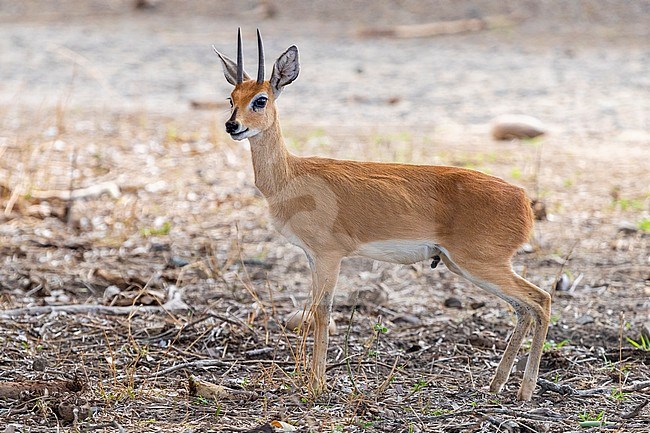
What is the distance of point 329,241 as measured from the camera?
4.25 m

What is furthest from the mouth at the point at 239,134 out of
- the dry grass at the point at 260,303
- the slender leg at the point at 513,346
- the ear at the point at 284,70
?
the slender leg at the point at 513,346

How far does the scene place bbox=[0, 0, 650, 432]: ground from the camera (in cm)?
429

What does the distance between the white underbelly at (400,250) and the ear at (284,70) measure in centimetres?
77

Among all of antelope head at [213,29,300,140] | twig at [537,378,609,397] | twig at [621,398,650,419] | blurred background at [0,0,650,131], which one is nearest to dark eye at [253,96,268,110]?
antelope head at [213,29,300,140]

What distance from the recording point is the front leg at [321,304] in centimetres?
425

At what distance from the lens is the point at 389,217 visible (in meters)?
4.28

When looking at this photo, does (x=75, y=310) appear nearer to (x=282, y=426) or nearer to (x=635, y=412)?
(x=282, y=426)

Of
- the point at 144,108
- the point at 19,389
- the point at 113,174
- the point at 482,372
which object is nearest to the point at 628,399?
the point at 482,372

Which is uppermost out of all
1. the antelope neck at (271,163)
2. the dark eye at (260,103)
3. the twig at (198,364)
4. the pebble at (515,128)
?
the dark eye at (260,103)

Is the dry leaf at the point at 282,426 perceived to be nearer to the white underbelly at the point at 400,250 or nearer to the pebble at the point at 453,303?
the white underbelly at the point at 400,250

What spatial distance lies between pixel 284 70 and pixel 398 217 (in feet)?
2.58

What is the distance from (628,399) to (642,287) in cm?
177

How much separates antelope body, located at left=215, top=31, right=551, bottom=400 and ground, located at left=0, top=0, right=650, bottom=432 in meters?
0.34

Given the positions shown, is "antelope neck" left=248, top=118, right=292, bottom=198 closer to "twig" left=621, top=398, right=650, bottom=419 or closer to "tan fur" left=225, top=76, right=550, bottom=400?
"tan fur" left=225, top=76, right=550, bottom=400
